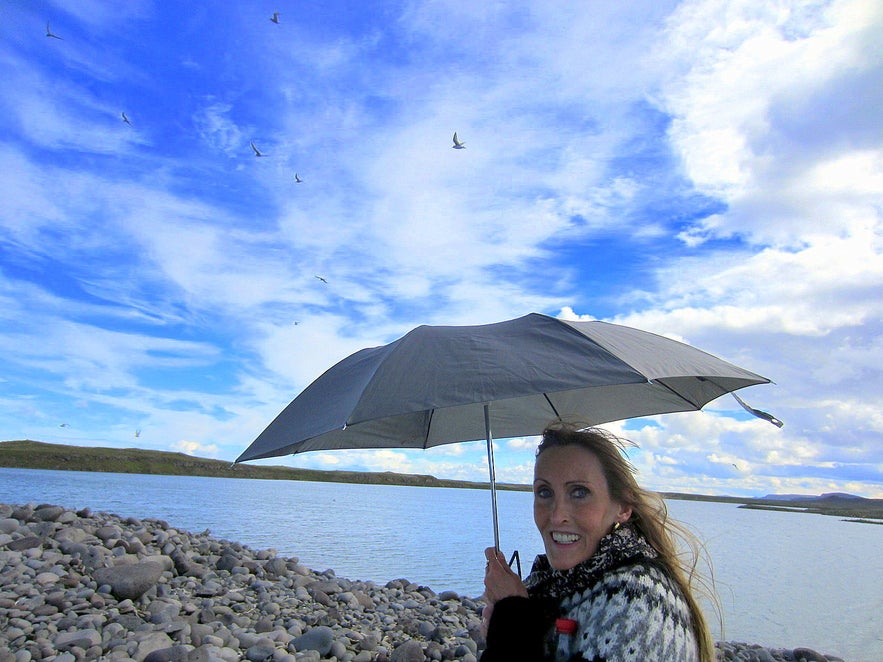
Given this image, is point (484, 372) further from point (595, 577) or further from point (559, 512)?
point (595, 577)

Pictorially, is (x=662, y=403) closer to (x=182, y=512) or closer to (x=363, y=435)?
(x=363, y=435)

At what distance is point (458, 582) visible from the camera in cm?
1535

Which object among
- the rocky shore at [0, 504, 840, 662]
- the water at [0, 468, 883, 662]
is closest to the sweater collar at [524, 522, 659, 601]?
the rocky shore at [0, 504, 840, 662]

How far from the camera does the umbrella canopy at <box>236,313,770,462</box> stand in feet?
8.71

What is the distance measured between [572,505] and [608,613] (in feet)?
1.57

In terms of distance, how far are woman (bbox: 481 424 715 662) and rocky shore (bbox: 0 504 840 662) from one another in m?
4.37

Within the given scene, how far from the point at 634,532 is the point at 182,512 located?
28743mm

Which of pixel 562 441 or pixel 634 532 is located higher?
pixel 562 441

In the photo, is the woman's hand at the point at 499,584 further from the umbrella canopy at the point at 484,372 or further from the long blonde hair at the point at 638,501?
the umbrella canopy at the point at 484,372

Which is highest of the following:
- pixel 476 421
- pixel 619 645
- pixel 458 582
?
pixel 476 421

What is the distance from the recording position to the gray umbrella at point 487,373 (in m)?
2.65

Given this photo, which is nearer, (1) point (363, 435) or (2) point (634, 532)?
(2) point (634, 532)

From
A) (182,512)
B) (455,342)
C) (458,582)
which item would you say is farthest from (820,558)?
(455,342)

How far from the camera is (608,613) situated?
233 cm
